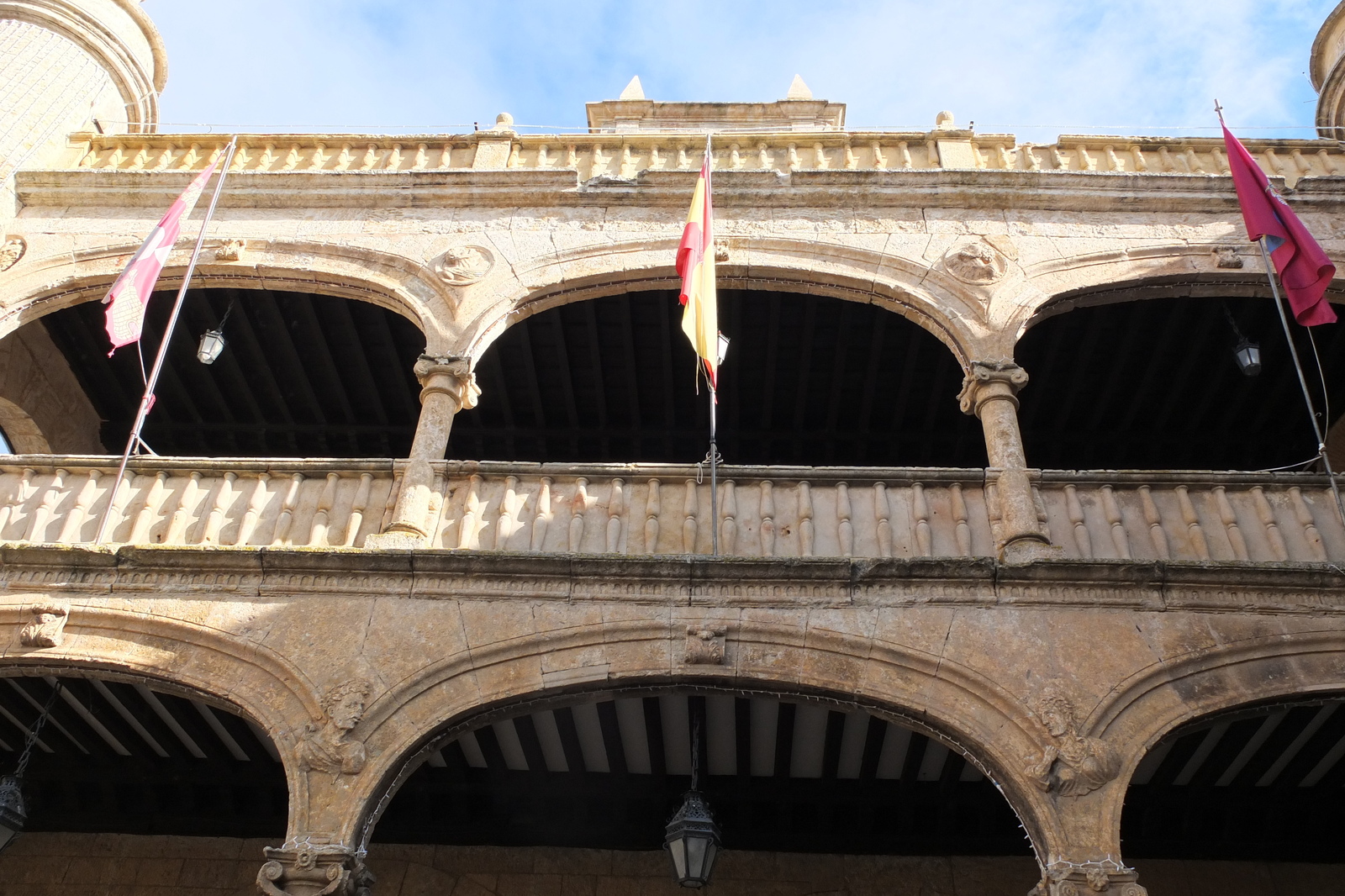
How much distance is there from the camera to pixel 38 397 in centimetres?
857

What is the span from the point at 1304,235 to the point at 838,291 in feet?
8.91

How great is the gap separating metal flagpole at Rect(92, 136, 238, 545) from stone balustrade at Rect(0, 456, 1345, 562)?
74 mm

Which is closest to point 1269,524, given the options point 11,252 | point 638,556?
point 638,556

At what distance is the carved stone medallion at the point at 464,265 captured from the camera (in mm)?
7207

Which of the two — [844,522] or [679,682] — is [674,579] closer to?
[679,682]

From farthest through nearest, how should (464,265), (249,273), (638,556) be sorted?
(249,273) → (464,265) → (638,556)

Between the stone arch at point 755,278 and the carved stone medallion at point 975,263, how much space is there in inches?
3.7

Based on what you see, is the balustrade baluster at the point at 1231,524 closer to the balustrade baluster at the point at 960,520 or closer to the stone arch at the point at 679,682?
the balustrade baluster at the point at 960,520

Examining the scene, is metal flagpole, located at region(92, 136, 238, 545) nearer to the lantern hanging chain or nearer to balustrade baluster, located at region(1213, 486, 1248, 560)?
the lantern hanging chain

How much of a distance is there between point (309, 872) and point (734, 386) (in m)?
5.13

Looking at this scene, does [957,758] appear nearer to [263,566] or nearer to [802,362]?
[802,362]

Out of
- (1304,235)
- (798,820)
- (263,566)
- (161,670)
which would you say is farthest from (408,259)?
(1304,235)

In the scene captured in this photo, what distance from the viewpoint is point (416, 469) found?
19.6 ft

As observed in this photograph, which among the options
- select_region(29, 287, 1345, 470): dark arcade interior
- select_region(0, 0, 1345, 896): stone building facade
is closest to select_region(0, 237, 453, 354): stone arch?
select_region(0, 0, 1345, 896): stone building facade
